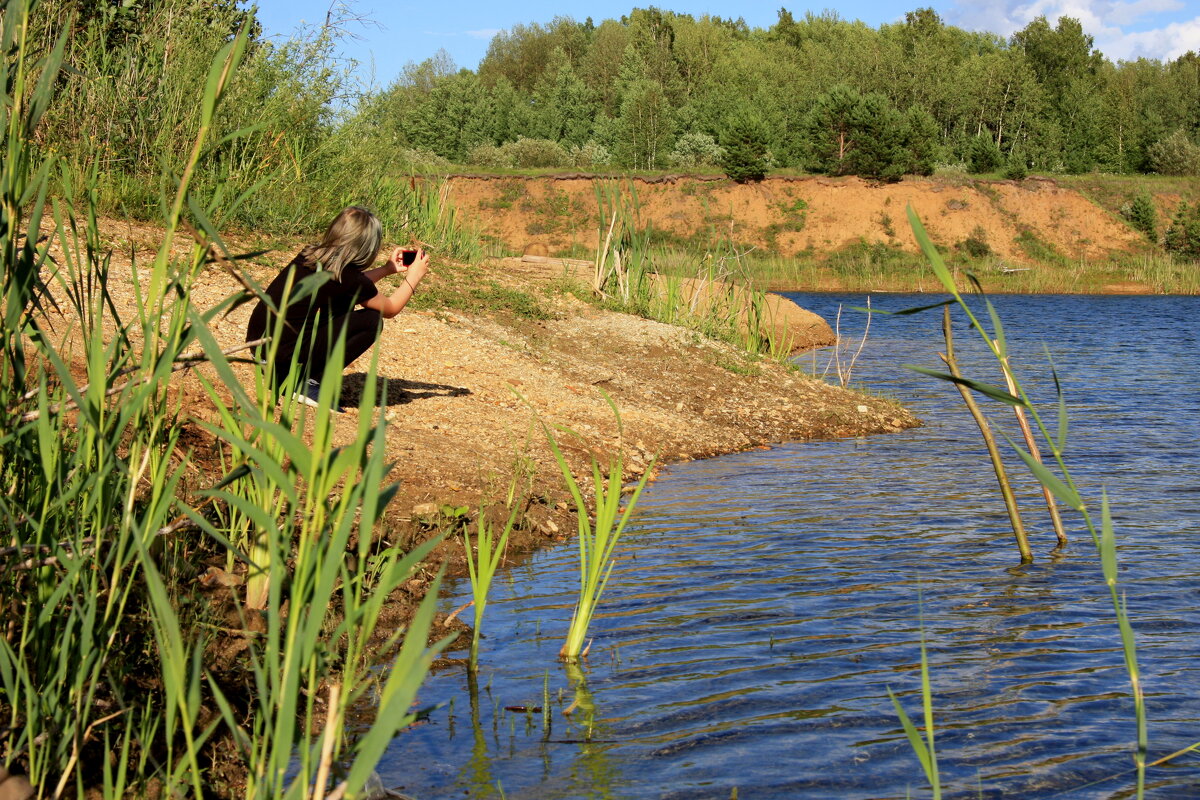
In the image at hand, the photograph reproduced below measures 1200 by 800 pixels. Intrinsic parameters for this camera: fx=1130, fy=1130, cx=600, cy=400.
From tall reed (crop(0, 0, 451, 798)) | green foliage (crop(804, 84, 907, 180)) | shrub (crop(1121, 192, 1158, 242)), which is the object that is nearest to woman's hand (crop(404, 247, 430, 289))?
tall reed (crop(0, 0, 451, 798))

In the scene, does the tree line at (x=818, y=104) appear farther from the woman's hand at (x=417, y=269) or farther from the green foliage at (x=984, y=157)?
the woman's hand at (x=417, y=269)

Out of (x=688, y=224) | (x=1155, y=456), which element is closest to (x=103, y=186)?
(x=1155, y=456)

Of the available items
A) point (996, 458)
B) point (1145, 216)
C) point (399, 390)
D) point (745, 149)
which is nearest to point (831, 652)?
point (996, 458)

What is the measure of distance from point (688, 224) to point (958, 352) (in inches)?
1222

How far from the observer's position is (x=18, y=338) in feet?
7.61

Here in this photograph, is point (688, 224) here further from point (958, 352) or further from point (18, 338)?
point (18, 338)

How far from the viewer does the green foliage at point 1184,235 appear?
41.4 meters

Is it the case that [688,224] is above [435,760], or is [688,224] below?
above

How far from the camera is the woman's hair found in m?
5.44

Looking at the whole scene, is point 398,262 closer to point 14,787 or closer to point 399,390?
point 399,390

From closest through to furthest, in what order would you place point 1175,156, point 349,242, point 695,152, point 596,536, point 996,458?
1. point 596,536
2. point 996,458
3. point 349,242
4. point 1175,156
5. point 695,152

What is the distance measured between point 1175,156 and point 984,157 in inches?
344

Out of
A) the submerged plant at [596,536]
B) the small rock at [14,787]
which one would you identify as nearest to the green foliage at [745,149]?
the submerged plant at [596,536]

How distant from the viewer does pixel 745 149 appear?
48844mm
